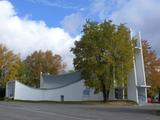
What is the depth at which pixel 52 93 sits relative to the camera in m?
96.0

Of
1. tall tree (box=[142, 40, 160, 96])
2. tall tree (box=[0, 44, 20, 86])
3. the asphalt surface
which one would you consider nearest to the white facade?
tall tree (box=[142, 40, 160, 96])

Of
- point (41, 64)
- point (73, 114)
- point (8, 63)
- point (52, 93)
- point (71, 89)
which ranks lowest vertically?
point (73, 114)

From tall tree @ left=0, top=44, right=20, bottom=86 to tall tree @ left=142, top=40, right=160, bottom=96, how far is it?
35.3 meters

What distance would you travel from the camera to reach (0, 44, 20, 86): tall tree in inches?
4225

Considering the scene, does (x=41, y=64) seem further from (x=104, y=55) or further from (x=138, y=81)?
(x=104, y=55)

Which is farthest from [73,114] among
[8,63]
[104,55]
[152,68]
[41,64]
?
[41,64]

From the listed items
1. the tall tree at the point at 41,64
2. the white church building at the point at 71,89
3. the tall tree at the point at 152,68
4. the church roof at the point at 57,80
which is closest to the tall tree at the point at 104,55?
the white church building at the point at 71,89

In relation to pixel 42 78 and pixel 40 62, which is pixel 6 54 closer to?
pixel 42 78

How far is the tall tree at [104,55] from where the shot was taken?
6644 centimetres

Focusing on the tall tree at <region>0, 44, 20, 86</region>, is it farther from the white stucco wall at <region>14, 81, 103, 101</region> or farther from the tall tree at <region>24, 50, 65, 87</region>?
the tall tree at <region>24, 50, 65, 87</region>

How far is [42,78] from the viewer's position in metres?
106

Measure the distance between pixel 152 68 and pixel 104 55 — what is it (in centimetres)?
2286

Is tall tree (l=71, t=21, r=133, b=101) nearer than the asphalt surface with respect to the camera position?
No

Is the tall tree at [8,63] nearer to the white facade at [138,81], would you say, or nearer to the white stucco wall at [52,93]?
the white stucco wall at [52,93]
